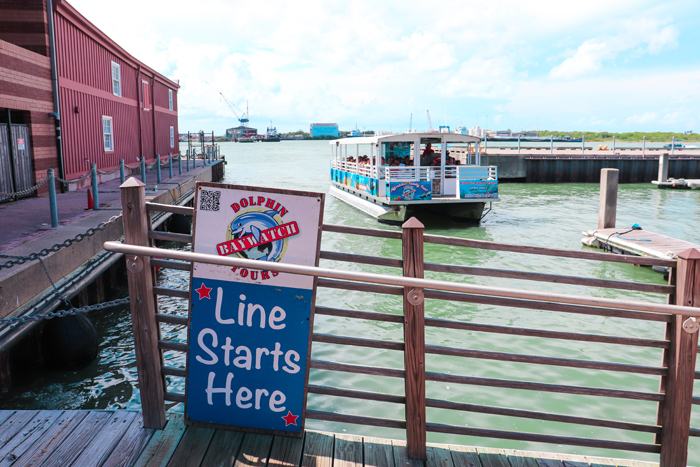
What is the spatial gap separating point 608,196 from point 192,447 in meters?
13.6

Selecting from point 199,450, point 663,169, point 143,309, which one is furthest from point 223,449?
point 663,169

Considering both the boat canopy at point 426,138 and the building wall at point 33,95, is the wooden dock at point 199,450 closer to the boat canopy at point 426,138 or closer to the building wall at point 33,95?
the building wall at point 33,95

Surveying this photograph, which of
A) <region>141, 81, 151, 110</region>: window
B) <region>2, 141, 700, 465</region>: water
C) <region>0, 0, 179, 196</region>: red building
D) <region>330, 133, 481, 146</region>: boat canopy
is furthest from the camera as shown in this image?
<region>141, 81, 151, 110</region>: window

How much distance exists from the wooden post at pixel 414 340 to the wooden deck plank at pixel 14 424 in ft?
7.55

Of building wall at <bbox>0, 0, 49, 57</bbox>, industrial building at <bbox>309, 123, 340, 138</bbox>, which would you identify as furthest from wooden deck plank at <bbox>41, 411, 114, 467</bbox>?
industrial building at <bbox>309, 123, 340, 138</bbox>

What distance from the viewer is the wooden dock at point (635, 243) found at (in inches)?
450

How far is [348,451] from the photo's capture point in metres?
2.95

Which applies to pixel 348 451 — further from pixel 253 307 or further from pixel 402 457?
pixel 253 307

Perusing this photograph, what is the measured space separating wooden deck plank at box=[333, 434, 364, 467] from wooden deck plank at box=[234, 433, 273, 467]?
1.27 feet

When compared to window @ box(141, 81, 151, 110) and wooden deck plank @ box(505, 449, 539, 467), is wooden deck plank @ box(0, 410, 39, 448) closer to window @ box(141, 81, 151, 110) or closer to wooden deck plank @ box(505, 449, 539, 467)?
wooden deck plank @ box(505, 449, 539, 467)

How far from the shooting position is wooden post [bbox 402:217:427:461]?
275cm

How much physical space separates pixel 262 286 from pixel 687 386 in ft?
7.93

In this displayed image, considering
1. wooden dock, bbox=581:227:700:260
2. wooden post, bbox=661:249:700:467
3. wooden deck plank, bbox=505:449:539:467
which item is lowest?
wooden dock, bbox=581:227:700:260

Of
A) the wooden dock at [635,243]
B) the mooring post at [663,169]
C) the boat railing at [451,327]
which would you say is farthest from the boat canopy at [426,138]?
the mooring post at [663,169]
